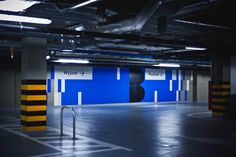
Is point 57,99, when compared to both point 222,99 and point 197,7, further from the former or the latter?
point 197,7

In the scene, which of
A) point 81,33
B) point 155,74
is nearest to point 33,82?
point 81,33

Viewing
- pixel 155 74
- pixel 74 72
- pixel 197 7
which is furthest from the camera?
pixel 155 74

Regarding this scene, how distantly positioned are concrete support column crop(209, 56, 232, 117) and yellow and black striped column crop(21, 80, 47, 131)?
303 inches

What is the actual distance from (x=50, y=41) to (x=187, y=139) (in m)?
6.21

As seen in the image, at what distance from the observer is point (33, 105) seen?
31.2 ft

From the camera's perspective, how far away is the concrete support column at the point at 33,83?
9414 millimetres

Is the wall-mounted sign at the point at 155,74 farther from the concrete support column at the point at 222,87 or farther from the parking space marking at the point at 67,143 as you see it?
the parking space marking at the point at 67,143

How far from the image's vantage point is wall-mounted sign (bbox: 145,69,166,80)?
22450 millimetres

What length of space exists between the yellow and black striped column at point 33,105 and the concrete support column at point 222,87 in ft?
25.2

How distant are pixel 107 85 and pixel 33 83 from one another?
11.1m

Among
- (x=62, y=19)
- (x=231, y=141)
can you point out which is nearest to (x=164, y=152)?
(x=231, y=141)

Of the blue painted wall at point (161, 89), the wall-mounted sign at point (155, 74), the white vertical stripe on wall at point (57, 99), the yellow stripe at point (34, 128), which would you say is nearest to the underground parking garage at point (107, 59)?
the yellow stripe at point (34, 128)

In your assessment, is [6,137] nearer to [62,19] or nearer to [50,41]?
[62,19]

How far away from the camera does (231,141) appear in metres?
8.23
